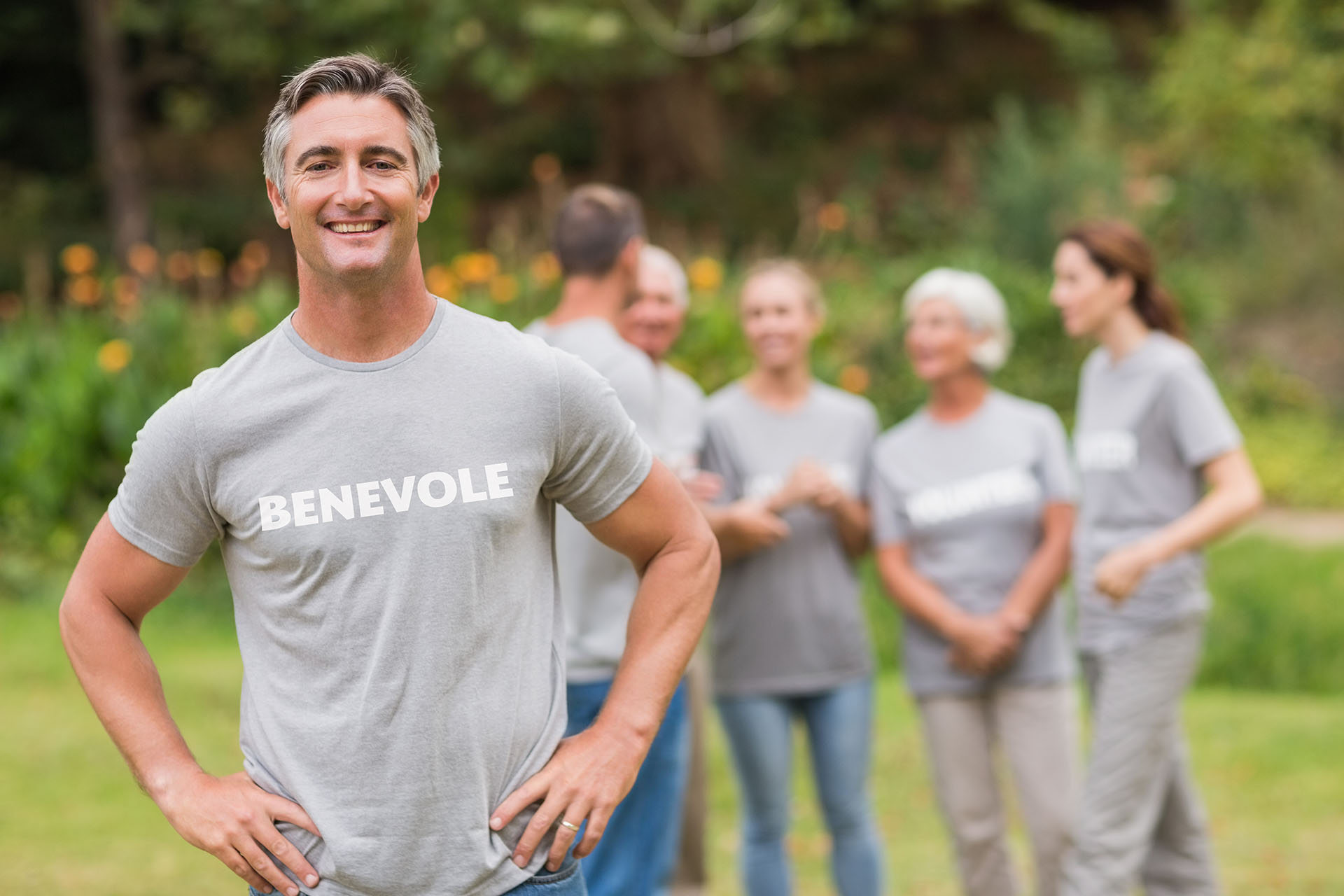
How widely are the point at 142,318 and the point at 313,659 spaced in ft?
28.4

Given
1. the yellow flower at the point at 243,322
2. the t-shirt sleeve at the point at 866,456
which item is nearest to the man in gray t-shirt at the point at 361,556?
the t-shirt sleeve at the point at 866,456

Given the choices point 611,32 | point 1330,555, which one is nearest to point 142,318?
point 611,32

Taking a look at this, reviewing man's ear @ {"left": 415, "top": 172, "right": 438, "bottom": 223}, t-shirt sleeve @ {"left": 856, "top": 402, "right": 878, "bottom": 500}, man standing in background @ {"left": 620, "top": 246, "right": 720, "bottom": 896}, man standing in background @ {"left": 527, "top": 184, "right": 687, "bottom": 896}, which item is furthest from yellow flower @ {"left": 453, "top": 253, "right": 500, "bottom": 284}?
man's ear @ {"left": 415, "top": 172, "right": 438, "bottom": 223}

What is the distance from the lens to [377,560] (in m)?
2.35

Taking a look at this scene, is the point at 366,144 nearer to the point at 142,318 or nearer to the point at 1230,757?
the point at 1230,757

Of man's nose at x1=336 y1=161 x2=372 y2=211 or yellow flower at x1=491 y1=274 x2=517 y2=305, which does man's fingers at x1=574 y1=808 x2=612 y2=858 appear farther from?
yellow flower at x1=491 y1=274 x2=517 y2=305

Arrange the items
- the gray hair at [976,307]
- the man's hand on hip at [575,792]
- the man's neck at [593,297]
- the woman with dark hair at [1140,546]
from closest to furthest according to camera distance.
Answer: the man's hand on hip at [575,792], the man's neck at [593,297], the woman with dark hair at [1140,546], the gray hair at [976,307]

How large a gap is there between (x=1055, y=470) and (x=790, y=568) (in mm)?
872

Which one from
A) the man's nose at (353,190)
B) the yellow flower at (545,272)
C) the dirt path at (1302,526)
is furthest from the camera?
the dirt path at (1302,526)

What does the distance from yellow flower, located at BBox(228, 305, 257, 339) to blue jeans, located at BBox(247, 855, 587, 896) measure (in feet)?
25.4

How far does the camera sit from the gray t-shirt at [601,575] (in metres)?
3.94

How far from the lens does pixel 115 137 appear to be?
18.8 meters

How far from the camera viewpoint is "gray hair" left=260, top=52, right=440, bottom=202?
2373 mm

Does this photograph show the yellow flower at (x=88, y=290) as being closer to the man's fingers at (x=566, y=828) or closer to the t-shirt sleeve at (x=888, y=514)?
the t-shirt sleeve at (x=888, y=514)
